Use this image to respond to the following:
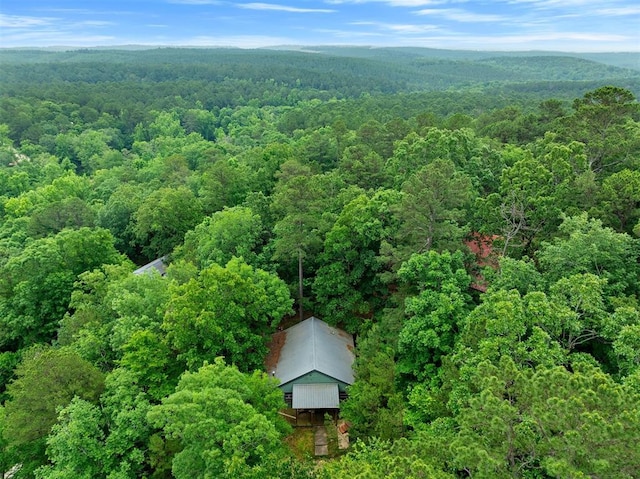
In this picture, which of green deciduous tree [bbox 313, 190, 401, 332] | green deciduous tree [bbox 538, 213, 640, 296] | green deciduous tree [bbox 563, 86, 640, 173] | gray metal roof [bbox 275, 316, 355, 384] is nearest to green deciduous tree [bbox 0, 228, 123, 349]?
gray metal roof [bbox 275, 316, 355, 384]

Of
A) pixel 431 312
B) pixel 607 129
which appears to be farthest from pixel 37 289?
pixel 607 129

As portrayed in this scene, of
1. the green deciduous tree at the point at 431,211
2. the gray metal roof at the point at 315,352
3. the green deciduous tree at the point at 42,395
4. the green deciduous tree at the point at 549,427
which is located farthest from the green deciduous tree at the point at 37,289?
the green deciduous tree at the point at 549,427

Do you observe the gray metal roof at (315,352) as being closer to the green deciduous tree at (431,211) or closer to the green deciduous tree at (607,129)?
the green deciduous tree at (431,211)

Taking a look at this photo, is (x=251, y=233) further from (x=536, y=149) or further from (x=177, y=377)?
(x=536, y=149)

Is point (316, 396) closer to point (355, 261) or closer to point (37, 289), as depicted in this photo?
point (355, 261)

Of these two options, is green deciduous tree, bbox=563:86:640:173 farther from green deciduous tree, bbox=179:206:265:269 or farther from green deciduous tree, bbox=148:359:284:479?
green deciduous tree, bbox=148:359:284:479

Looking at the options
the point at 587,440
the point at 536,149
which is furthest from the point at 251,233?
the point at 587,440
